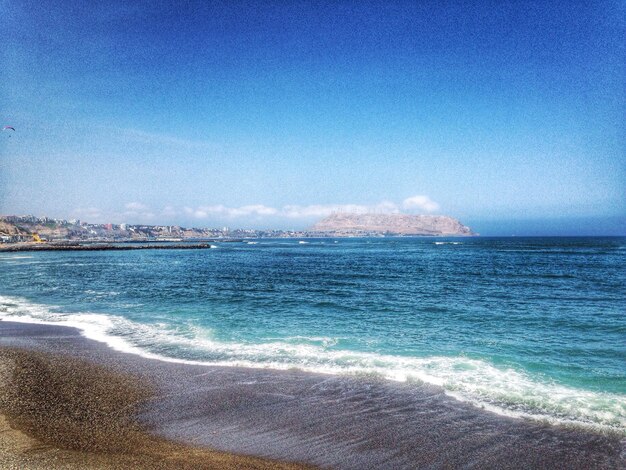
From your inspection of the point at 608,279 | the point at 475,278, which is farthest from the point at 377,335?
the point at 608,279

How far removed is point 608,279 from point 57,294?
4241 centimetres

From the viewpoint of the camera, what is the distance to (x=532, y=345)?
1294 cm

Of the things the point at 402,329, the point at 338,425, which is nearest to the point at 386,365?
the point at 338,425

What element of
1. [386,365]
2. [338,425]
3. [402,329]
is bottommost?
[402,329]

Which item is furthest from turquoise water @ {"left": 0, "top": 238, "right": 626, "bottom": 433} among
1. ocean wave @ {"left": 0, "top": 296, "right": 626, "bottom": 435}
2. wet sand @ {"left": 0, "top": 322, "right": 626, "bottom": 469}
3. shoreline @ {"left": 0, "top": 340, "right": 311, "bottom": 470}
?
shoreline @ {"left": 0, "top": 340, "right": 311, "bottom": 470}

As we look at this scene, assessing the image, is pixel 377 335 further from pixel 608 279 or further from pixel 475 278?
pixel 608 279

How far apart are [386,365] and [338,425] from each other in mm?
3941

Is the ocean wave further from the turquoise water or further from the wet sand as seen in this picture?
the wet sand

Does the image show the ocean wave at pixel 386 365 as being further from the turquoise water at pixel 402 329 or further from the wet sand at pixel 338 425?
the wet sand at pixel 338 425

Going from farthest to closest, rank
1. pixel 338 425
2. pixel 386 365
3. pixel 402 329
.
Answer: pixel 402 329, pixel 386 365, pixel 338 425

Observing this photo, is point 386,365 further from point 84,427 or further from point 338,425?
point 84,427

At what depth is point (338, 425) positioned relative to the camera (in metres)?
7.07

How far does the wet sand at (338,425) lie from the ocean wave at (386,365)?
0.58 meters

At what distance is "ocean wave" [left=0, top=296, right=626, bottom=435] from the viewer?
26.0 feet
